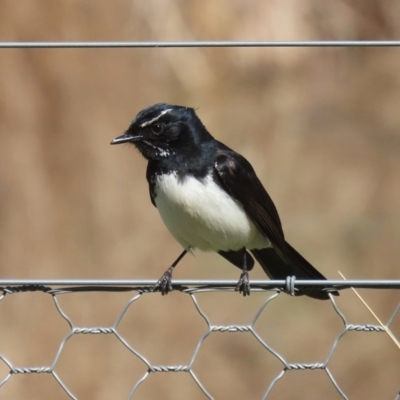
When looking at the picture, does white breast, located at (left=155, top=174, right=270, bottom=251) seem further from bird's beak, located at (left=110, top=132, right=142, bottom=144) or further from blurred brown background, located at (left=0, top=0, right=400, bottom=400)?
blurred brown background, located at (left=0, top=0, right=400, bottom=400)

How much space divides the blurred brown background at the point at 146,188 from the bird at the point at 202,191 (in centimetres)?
289

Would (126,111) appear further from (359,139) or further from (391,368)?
(391,368)

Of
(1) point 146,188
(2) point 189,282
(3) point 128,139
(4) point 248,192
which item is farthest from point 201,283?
(1) point 146,188

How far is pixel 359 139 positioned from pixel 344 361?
1.91 metres

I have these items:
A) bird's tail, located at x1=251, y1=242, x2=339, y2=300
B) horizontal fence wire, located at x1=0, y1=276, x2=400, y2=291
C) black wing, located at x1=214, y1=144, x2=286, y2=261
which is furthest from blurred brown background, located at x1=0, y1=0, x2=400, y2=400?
horizontal fence wire, located at x1=0, y1=276, x2=400, y2=291

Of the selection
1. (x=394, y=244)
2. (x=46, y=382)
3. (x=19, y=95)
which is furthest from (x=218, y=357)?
(x=19, y=95)

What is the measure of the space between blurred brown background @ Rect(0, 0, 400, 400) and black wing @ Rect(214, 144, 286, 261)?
289cm

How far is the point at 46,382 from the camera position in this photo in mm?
7148

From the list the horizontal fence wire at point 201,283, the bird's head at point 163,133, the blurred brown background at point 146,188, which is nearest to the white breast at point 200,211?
the bird's head at point 163,133

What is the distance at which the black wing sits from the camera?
3873 mm

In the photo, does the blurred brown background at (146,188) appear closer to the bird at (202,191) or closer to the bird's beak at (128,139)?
the bird at (202,191)

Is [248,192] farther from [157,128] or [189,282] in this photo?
[189,282]

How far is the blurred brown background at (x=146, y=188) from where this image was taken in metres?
6.98

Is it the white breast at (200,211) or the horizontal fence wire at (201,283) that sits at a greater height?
the horizontal fence wire at (201,283)
